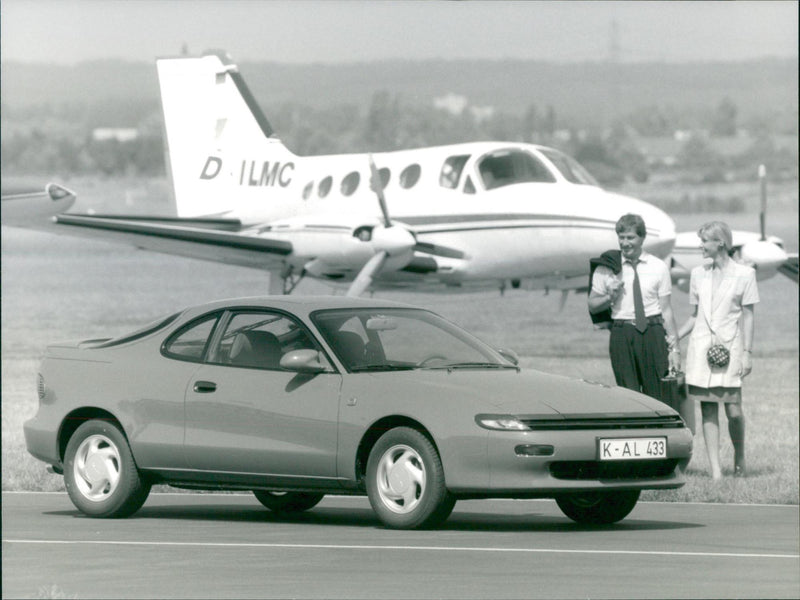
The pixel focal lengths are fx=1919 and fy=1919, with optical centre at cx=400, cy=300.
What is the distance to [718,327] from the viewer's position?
1515 cm

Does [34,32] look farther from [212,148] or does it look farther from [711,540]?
[711,540]

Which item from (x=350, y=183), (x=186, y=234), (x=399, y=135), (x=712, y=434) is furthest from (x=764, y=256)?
(x=399, y=135)

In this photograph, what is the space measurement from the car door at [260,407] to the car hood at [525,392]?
50cm

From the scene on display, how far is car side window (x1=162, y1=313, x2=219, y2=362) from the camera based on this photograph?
12961 mm

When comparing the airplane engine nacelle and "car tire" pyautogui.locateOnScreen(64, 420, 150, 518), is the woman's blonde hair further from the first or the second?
the airplane engine nacelle

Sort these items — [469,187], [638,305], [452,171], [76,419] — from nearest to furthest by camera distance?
1. [76,419]
2. [638,305]
3. [469,187]
4. [452,171]

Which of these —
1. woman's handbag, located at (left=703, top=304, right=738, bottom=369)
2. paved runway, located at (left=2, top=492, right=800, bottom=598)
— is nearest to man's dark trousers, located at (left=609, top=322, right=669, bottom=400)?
woman's handbag, located at (left=703, top=304, right=738, bottom=369)

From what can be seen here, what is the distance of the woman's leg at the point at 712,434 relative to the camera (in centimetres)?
1538

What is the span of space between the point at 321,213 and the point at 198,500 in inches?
845

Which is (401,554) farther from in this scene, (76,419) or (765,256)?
(765,256)

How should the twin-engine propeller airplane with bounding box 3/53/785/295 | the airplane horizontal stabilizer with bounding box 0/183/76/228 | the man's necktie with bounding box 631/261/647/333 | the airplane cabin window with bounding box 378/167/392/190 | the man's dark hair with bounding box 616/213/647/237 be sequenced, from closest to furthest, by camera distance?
the man's dark hair with bounding box 616/213/647/237 → the man's necktie with bounding box 631/261/647/333 → the twin-engine propeller airplane with bounding box 3/53/785/295 → the airplane cabin window with bounding box 378/167/392/190 → the airplane horizontal stabilizer with bounding box 0/183/76/228

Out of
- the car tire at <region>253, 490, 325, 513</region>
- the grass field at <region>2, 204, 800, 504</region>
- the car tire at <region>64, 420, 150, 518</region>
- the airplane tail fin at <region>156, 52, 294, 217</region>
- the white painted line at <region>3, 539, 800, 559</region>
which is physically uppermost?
the airplane tail fin at <region>156, 52, 294, 217</region>

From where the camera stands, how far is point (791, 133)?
5344 inches

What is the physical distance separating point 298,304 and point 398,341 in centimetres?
71
